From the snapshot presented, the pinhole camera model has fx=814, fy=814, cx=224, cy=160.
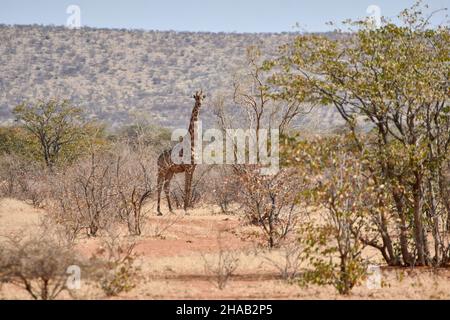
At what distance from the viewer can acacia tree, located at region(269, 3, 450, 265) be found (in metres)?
11.8

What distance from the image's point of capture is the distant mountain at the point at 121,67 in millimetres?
56406

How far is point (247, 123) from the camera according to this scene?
19.0 meters

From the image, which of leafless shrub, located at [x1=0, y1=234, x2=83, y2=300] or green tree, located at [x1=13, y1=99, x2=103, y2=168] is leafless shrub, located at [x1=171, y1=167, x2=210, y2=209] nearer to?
green tree, located at [x1=13, y1=99, x2=103, y2=168]

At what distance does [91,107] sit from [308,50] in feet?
148

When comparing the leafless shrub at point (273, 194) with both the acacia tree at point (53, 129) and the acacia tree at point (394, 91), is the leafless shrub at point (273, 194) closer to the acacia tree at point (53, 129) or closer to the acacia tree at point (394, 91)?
the acacia tree at point (394, 91)

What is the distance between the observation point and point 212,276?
40.3 feet

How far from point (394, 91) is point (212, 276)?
3865mm

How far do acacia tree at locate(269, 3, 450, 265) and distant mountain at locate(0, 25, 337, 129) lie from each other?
129 feet

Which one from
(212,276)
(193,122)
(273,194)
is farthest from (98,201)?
(212,276)

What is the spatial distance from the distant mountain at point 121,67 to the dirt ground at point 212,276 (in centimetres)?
3555

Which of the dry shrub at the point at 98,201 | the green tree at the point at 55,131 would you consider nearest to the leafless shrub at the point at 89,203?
the dry shrub at the point at 98,201

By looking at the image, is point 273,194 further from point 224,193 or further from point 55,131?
point 55,131
